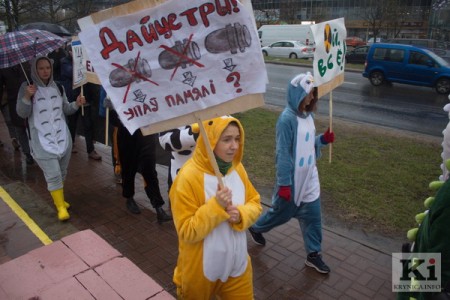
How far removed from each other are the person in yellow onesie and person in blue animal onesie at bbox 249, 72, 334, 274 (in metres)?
1.03

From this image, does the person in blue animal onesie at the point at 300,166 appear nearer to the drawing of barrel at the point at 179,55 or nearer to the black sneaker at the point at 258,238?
the black sneaker at the point at 258,238

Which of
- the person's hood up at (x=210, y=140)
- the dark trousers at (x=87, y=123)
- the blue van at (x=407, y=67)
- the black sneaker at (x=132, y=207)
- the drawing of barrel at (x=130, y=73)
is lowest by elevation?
the blue van at (x=407, y=67)

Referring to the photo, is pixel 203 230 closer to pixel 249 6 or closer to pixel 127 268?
pixel 127 268

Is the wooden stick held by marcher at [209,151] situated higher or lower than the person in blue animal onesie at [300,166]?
higher

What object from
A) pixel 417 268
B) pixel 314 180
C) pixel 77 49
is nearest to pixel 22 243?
pixel 77 49

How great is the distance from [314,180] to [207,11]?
2153mm

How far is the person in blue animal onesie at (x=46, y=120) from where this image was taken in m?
4.48

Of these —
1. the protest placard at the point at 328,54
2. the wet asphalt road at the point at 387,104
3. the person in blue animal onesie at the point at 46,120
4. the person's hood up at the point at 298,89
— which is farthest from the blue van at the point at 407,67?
the person in blue animal onesie at the point at 46,120

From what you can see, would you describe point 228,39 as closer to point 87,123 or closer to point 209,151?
point 209,151

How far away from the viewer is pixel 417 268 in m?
2.01

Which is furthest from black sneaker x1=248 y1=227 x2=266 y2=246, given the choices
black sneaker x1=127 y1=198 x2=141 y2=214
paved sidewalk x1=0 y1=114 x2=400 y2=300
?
black sneaker x1=127 y1=198 x2=141 y2=214

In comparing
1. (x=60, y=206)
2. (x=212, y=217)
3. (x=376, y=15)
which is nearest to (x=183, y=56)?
(x=212, y=217)

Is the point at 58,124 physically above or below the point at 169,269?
above

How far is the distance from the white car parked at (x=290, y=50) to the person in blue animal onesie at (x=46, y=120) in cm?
2411
